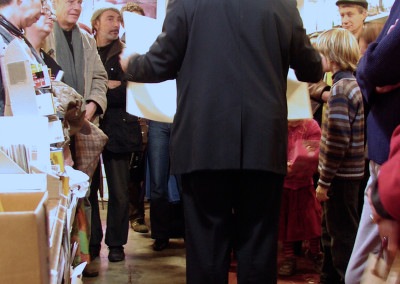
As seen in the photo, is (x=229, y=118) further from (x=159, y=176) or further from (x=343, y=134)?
(x=159, y=176)

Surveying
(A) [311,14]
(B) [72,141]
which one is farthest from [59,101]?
(A) [311,14]

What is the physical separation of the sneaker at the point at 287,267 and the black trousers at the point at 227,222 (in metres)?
1.39

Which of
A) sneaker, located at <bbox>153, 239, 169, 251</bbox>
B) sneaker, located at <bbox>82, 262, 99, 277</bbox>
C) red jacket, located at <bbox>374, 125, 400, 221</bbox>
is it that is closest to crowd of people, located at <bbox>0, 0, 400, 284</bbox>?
red jacket, located at <bbox>374, 125, 400, 221</bbox>

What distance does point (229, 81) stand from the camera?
6.91 feet

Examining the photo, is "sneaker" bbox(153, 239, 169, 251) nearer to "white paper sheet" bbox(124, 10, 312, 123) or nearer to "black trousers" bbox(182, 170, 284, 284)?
"white paper sheet" bbox(124, 10, 312, 123)

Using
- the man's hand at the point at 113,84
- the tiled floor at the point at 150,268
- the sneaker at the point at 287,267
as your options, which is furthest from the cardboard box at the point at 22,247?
the man's hand at the point at 113,84

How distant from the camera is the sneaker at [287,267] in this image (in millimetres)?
3596

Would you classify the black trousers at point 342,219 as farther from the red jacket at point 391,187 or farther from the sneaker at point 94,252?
the red jacket at point 391,187

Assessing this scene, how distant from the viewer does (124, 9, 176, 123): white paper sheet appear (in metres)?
2.66

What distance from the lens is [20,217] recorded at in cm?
113

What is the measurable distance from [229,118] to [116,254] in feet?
6.80

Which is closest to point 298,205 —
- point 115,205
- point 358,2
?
point 115,205

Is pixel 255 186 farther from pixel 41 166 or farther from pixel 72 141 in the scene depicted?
pixel 72 141

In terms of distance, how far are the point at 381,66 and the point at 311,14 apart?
333cm
